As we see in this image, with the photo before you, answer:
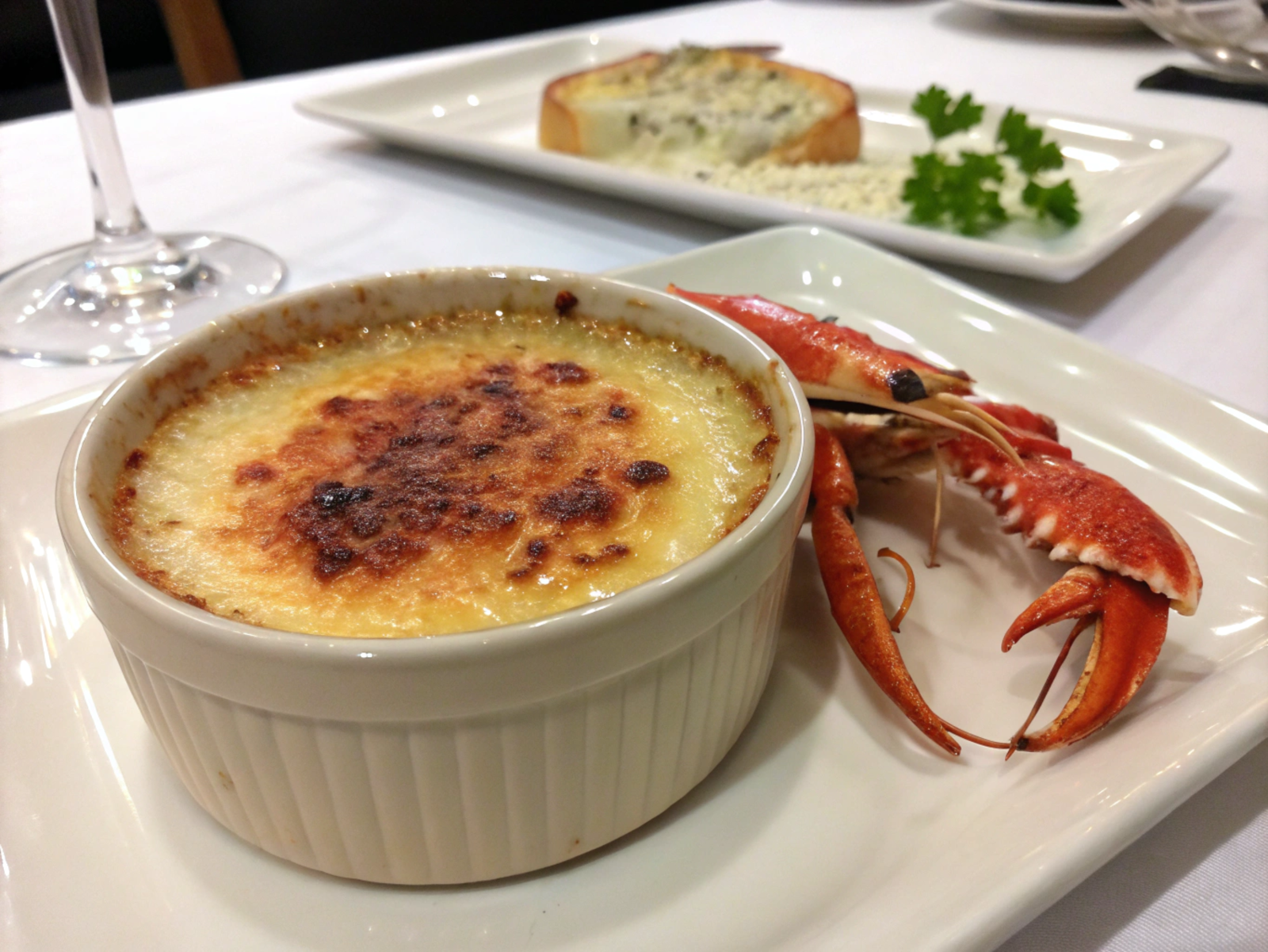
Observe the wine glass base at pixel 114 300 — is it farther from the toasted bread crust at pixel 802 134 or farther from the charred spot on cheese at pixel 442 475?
the toasted bread crust at pixel 802 134

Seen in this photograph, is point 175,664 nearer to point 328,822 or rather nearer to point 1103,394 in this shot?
point 328,822

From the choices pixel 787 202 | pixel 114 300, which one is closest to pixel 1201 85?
pixel 787 202

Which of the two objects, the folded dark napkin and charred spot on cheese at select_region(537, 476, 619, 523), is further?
the folded dark napkin

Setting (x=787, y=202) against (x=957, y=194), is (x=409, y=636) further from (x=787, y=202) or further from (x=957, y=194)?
(x=957, y=194)

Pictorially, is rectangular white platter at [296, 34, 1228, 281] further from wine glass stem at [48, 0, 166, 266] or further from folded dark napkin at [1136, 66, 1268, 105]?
wine glass stem at [48, 0, 166, 266]

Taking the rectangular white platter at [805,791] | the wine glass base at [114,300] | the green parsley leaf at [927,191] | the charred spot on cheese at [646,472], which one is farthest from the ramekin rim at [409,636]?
the green parsley leaf at [927,191]

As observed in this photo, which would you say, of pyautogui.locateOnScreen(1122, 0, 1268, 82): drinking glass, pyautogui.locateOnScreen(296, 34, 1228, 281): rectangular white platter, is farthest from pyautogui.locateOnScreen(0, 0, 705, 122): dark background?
pyautogui.locateOnScreen(1122, 0, 1268, 82): drinking glass

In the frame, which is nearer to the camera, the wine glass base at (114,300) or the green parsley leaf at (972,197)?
the wine glass base at (114,300)
